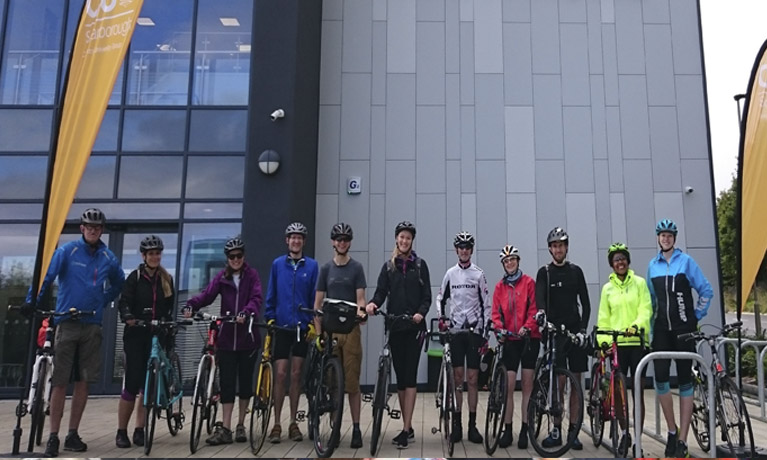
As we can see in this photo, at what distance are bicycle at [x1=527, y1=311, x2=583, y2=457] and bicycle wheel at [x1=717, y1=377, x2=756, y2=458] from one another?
1.28 m

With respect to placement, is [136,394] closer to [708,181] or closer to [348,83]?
[348,83]

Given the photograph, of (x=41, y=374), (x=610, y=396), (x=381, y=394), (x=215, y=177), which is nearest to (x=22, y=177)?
(x=215, y=177)

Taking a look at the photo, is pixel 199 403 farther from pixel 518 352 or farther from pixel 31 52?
pixel 31 52

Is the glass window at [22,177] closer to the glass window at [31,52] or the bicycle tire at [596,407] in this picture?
the glass window at [31,52]

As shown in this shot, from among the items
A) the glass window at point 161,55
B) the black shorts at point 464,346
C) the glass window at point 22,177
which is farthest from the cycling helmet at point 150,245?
the glass window at point 22,177

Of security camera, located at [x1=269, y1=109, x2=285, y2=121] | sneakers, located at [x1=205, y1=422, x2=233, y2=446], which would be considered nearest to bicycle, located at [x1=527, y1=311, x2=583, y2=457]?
sneakers, located at [x1=205, y1=422, x2=233, y2=446]

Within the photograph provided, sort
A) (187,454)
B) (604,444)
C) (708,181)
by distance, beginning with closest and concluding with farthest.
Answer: (187,454), (604,444), (708,181)

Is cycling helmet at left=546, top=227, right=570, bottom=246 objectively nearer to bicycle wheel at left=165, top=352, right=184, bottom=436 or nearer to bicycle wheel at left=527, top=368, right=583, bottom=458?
bicycle wheel at left=527, top=368, right=583, bottom=458

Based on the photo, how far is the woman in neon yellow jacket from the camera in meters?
5.20

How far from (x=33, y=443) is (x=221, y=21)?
7.02 metres

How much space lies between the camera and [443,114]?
1034 centimetres

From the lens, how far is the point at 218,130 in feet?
31.4

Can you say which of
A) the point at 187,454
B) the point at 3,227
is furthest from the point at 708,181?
the point at 3,227

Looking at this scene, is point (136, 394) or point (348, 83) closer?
point (136, 394)
